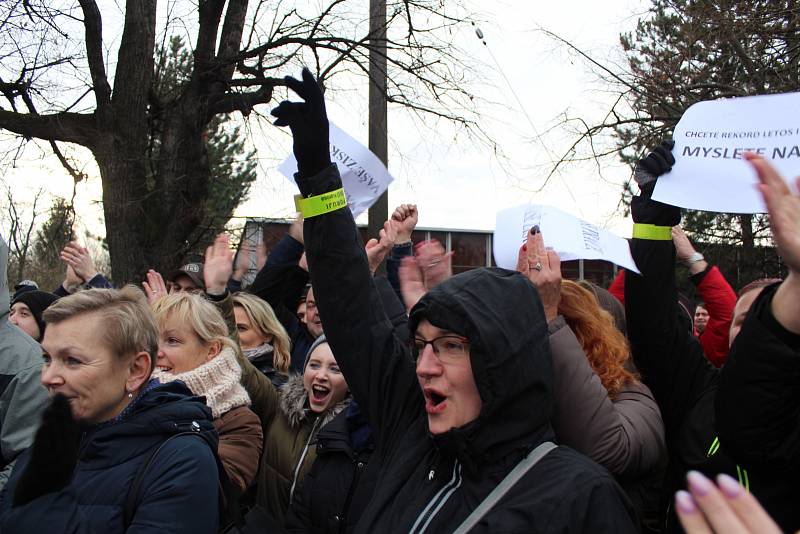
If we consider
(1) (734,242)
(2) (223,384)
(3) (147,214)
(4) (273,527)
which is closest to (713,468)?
(4) (273,527)

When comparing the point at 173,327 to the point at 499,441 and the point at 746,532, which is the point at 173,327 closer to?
the point at 499,441

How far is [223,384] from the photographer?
10.1ft

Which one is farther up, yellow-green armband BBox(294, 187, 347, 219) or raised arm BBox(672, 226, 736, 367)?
yellow-green armband BBox(294, 187, 347, 219)

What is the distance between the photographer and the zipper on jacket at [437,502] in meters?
1.86

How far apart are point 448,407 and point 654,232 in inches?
40.2

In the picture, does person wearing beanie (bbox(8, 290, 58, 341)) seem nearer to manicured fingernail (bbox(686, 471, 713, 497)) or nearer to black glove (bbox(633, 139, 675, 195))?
black glove (bbox(633, 139, 675, 195))

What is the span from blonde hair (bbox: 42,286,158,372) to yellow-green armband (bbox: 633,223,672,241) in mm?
1673

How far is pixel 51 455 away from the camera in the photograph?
200 centimetres

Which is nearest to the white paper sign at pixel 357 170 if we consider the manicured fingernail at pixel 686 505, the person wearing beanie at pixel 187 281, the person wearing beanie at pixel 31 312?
the person wearing beanie at pixel 187 281

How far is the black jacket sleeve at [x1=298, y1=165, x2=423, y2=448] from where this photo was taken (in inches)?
85.8

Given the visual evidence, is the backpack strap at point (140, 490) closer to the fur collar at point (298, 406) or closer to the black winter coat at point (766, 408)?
the fur collar at point (298, 406)

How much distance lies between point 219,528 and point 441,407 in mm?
918

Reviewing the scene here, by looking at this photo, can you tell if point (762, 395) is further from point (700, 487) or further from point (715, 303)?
Answer: point (715, 303)

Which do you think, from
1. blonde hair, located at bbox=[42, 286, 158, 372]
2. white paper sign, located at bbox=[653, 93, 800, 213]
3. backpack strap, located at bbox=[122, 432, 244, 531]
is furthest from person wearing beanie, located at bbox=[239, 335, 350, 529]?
white paper sign, located at bbox=[653, 93, 800, 213]
